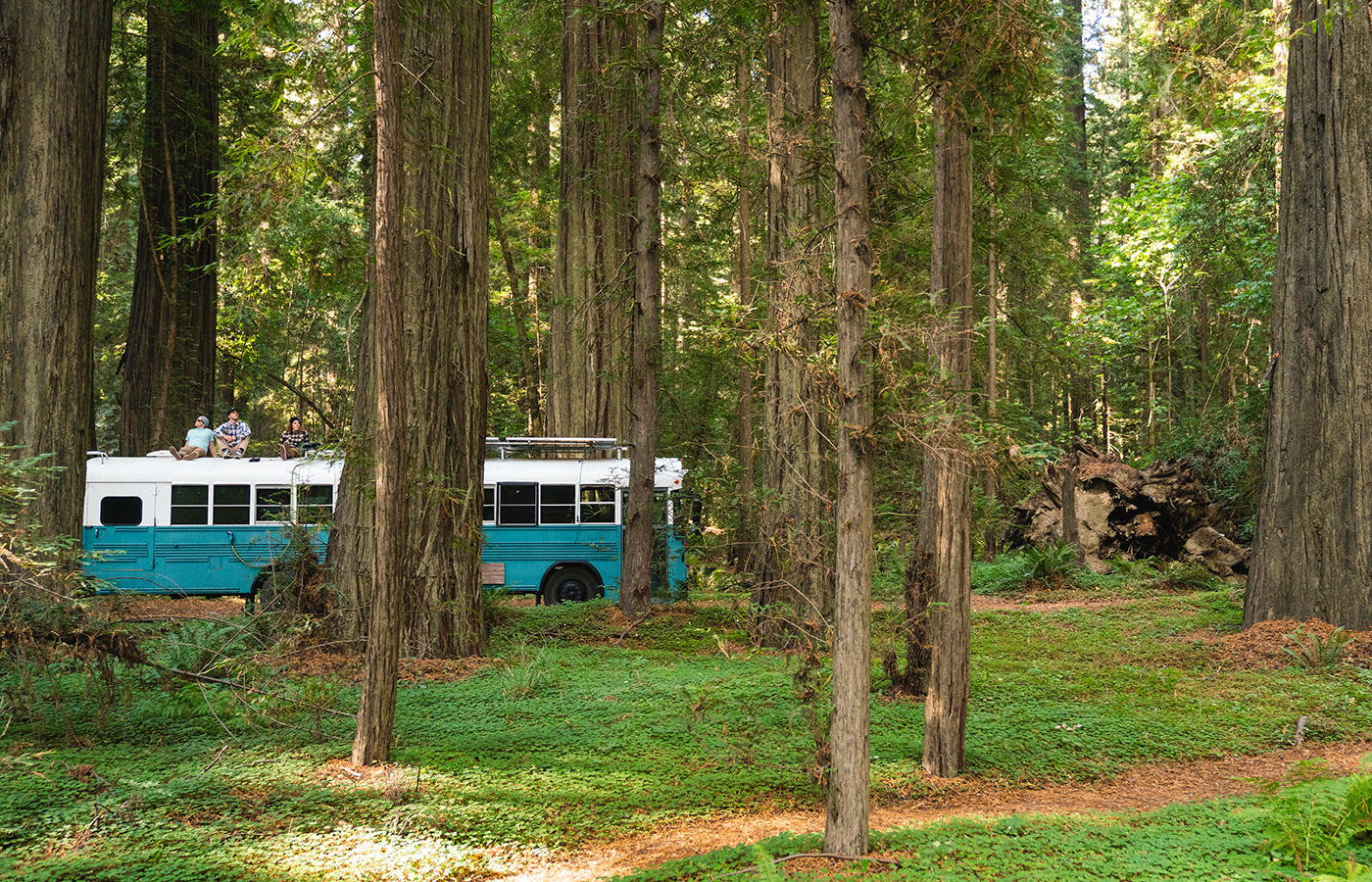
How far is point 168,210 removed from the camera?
1666cm

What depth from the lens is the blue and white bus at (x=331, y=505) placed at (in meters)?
15.3

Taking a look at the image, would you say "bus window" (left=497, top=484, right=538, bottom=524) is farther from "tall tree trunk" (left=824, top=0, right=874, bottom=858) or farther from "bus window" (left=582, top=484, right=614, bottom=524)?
"tall tree trunk" (left=824, top=0, right=874, bottom=858)

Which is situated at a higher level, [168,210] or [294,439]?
[168,210]

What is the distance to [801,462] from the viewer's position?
1080cm

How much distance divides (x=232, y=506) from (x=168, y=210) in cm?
553

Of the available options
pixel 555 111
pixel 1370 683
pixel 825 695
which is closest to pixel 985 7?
pixel 825 695

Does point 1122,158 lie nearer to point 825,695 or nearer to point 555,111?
point 555,111

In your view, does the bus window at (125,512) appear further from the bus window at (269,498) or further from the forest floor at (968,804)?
the forest floor at (968,804)

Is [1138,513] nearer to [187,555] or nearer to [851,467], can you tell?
[851,467]

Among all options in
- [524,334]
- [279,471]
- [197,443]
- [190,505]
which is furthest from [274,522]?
[524,334]

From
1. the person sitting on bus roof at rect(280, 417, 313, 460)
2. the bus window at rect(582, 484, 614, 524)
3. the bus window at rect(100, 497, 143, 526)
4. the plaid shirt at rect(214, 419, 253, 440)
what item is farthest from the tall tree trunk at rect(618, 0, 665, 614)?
the bus window at rect(100, 497, 143, 526)

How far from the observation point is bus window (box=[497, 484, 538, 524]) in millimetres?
15977

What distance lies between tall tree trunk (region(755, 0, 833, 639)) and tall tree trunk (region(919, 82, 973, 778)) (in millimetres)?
874

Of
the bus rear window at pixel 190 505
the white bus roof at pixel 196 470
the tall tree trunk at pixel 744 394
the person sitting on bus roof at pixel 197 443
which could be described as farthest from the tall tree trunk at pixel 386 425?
the person sitting on bus roof at pixel 197 443
